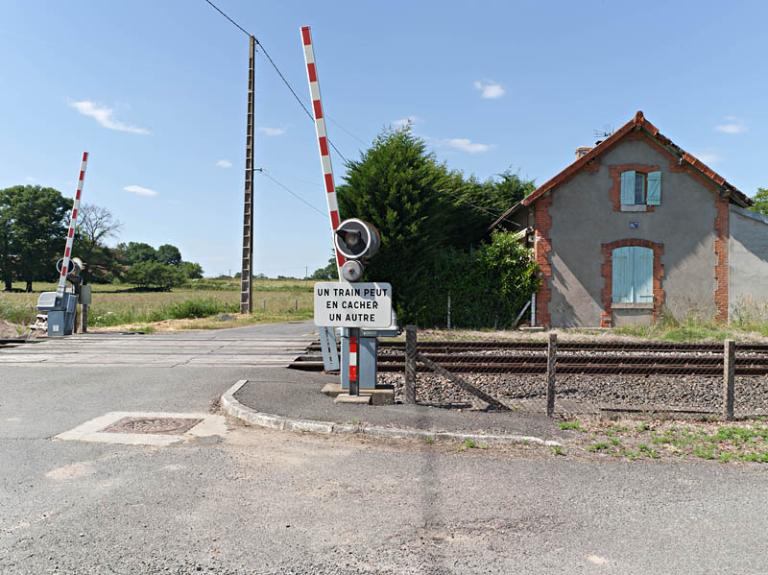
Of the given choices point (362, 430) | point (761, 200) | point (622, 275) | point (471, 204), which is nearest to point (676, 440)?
point (362, 430)

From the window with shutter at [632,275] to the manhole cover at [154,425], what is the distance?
54.8 feet

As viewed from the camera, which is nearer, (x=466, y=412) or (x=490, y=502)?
(x=490, y=502)

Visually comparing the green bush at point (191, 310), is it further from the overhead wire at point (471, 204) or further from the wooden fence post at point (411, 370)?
the wooden fence post at point (411, 370)

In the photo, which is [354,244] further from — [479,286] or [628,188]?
[628,188]

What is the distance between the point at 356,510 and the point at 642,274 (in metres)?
18.3

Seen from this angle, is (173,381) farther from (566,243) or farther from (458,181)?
(458,181)

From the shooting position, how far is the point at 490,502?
169 inches

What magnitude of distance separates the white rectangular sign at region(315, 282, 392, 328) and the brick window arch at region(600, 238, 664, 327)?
14406mm

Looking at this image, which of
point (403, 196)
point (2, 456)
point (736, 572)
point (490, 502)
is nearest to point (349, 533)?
point (490, 502)

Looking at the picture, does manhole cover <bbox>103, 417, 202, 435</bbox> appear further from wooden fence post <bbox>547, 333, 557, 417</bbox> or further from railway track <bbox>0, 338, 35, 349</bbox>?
railway track <bbox>0, 338, 35, 349</bbox>

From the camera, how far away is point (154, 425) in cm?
646

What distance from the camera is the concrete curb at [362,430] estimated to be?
588cm

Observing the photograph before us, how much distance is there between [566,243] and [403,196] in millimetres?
5773

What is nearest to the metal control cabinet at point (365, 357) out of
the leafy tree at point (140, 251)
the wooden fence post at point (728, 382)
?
the wooden fence post at point (728, 382)
